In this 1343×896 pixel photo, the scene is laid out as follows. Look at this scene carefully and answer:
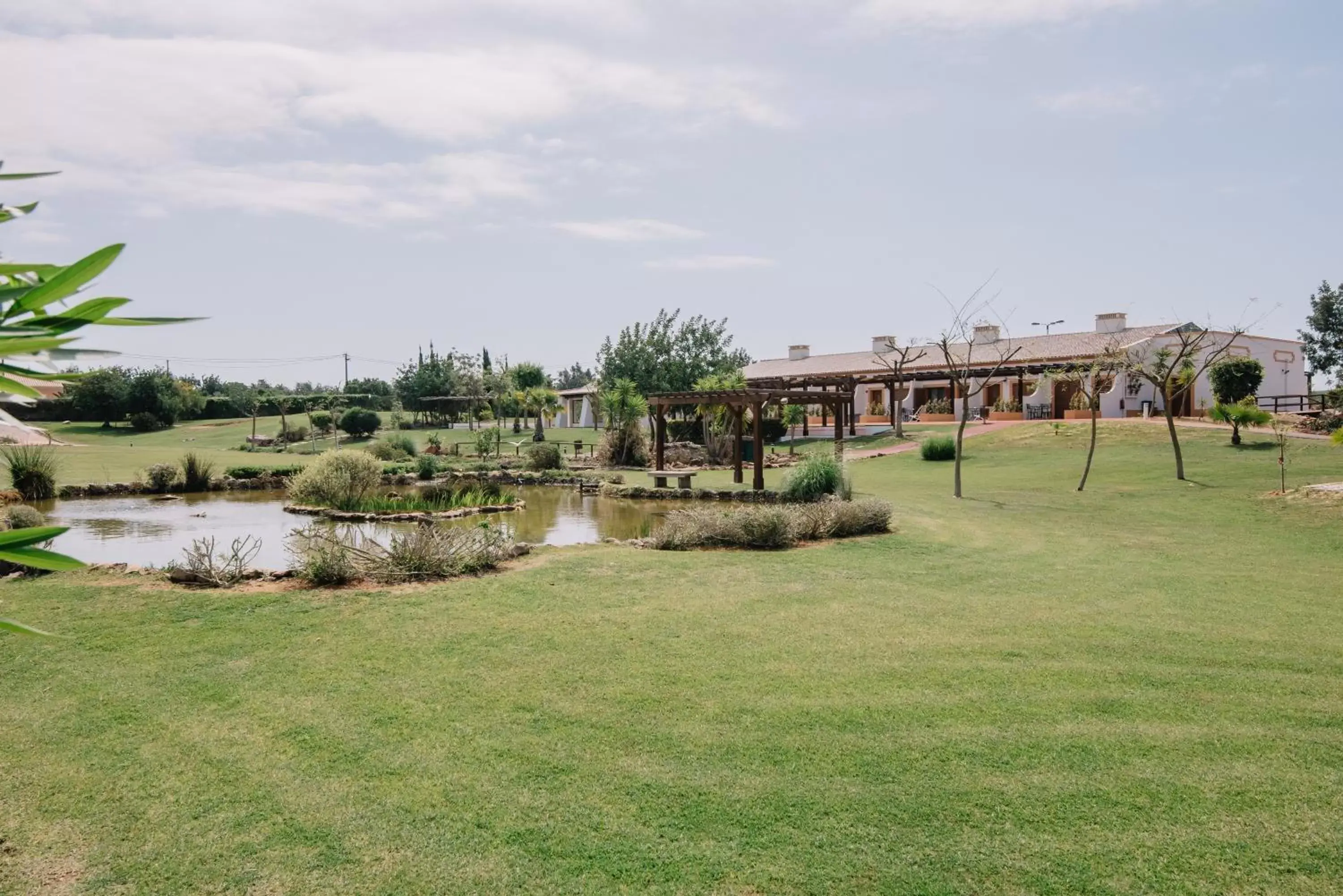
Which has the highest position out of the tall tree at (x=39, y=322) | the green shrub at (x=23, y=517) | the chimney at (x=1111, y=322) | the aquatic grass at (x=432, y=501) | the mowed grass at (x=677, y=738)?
the chimney at (x=1111, y=322)

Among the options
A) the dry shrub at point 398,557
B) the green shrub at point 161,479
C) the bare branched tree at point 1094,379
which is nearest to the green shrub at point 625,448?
the green shrub at point 161,479

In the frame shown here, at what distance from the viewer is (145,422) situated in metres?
47.0

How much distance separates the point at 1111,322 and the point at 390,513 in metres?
34.1

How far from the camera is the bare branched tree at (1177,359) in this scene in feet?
61.4

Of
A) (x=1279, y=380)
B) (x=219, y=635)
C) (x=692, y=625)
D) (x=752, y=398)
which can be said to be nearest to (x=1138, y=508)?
(x=752, y=398)

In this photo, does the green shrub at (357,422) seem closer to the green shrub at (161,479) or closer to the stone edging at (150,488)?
the stone edging at (150,488)

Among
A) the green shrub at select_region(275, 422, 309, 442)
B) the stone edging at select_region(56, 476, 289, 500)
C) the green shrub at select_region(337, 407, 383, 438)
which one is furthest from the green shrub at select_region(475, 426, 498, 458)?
the green shrub at select_region(275, 422, 309, 442)

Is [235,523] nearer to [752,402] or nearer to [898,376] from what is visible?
[752,402]

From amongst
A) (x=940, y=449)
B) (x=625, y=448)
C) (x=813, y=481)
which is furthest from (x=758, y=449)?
(x=625, y=448)

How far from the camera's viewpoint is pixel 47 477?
18359mm

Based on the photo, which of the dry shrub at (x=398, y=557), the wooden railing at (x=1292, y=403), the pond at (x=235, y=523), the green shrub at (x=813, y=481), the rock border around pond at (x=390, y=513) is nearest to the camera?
the dry shrub at (x=398, y=557)

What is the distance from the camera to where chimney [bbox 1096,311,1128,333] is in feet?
125

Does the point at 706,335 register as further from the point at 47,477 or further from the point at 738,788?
the point at 738,788

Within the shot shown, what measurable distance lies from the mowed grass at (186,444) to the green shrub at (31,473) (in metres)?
1.30
